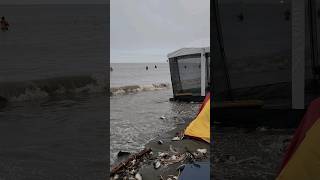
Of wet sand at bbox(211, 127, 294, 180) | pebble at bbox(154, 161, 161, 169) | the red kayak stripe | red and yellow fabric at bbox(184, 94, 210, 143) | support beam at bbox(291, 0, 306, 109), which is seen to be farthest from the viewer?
support beam at bbox(291, 0, 306, 109)

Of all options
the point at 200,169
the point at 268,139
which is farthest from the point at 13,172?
the point at 268,139

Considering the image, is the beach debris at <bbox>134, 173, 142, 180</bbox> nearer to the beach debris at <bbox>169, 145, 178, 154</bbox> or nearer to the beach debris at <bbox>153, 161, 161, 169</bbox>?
the beach debris at <bbox>153, 161, 161, 169</bbox>

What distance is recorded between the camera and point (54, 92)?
2211cm

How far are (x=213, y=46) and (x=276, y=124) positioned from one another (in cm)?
295

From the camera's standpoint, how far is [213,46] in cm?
1285

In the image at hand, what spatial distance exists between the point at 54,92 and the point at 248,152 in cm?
1506

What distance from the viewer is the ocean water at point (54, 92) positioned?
361 inches

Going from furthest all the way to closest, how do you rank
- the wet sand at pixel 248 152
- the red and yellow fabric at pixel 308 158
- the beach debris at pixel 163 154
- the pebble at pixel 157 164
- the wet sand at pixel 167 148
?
the beach debris at pixel 163 154, the pebble at pixel 157 164, the wet sand at pixel 167 148, the wet sand at pixel 248 152, the red and yellow fabric at pixel 308 158

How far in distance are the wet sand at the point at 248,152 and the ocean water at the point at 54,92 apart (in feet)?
7.26

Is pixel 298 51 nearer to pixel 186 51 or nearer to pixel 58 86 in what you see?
pixel 186 51

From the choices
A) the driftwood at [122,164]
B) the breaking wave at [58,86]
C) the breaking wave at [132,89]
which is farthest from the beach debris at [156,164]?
the breaking wave at [132,89]

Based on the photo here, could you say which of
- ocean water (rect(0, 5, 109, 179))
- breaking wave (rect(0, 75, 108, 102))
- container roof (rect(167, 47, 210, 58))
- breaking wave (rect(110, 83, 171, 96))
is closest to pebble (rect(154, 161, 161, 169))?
ocean water (rect(0, 5, 109, 179))

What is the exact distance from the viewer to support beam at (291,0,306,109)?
11.1 meters

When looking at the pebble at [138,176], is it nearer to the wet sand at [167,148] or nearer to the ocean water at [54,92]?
the wet sand at [167,148]
